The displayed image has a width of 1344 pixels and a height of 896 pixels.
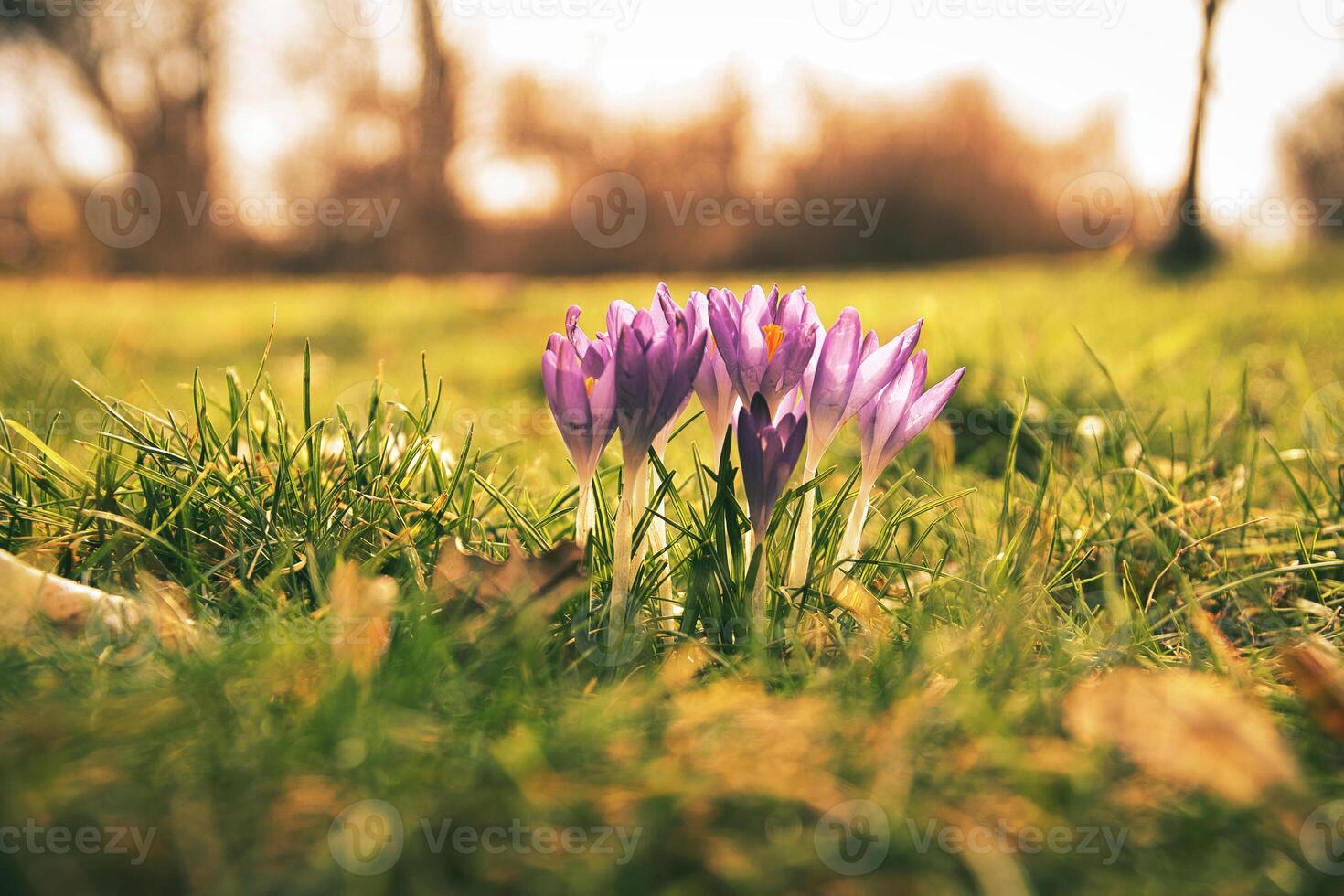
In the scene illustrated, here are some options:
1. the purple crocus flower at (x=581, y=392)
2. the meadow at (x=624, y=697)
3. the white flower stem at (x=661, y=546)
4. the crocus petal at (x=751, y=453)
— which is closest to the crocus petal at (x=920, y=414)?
the meadow at (x=624, y=697)

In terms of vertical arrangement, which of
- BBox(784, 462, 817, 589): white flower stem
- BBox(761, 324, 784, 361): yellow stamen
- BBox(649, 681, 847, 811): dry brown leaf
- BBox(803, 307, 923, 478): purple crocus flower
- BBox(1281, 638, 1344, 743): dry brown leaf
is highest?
BBox(761, 324, 784, 361): yellow stamen

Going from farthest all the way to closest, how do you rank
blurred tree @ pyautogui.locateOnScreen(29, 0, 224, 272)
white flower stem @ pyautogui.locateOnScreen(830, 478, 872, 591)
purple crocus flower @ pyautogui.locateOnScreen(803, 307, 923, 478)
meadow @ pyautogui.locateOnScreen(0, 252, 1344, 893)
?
blurred tree @ pyautogui.locateOnScreen(29, 0, 224, 272) < white flower stem @ pyautogui.locateOnScreen(830, 478, 872, 591) < purple crocus flower @ pyautogui.locateOnScreen(803, 307, 923, 478) < meadow @ pyautogui.locateOnScreen(0, 252, 1344, 893)

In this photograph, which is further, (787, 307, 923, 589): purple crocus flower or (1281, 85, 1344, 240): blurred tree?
(1281, 85, 1344, 240): blurred tree

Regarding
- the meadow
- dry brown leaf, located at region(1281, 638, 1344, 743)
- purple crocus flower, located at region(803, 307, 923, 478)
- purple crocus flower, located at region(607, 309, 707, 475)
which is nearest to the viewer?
the meadow

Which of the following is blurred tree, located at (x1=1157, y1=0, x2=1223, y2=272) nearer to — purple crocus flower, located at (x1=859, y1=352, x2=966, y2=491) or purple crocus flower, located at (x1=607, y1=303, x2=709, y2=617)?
purple crocus flower, located at (x1=859, y1=352, x2=966, y2=491)

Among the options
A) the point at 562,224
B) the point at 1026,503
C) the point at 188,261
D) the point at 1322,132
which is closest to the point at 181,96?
the point at 188,261

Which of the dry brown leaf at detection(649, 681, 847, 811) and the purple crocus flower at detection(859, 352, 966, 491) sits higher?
the purple crocus flower at detection(859, 352, 966, 491)

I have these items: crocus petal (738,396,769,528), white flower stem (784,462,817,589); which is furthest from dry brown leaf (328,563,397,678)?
white flower stem (784,462,817,589)
